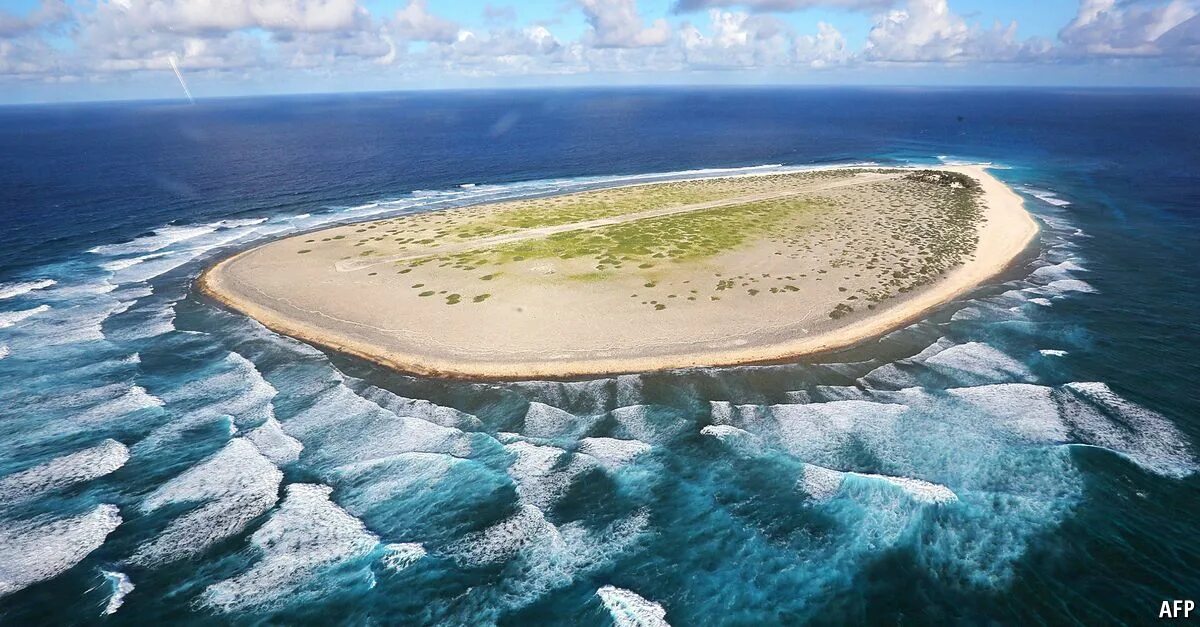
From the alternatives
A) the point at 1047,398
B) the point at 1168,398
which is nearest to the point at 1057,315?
the point at 1168,398

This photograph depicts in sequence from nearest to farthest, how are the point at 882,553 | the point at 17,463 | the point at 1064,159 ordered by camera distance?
the point at 882,553 → the point at 17,463 → the point at 1064,159

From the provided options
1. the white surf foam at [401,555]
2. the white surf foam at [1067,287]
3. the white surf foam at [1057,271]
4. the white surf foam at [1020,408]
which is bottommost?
the white surf foam at [401,555]

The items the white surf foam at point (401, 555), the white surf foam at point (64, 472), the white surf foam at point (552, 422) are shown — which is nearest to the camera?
the white surf foam at point (401, 555)

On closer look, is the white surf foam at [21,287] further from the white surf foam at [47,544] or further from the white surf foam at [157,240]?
the white surf foam at [47,544]

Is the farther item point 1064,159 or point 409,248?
point 1064,159

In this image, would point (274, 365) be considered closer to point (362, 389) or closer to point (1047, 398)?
point (362, 389)

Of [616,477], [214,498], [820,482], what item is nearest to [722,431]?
[820,482]

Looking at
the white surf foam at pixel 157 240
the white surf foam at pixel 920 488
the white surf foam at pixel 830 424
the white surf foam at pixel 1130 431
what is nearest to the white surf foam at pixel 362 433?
the white surf foam at pixel 830 424
